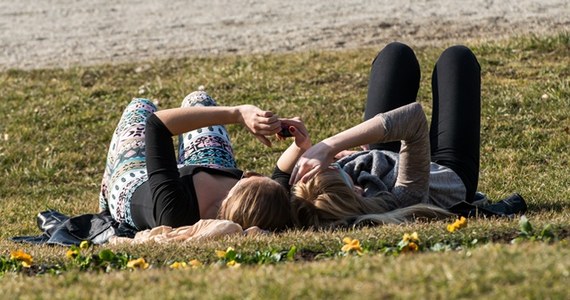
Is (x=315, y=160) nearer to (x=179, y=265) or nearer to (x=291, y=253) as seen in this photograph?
(x=291, y=253)

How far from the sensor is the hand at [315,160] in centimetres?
584

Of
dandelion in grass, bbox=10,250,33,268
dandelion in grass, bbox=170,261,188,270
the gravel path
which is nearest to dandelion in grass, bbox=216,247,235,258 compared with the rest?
dandelion in grass, bbox=170,261,188,270

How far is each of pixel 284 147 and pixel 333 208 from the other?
3.23 meters

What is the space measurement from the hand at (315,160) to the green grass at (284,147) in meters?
0.43

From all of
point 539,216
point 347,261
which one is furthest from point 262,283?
point 539,216

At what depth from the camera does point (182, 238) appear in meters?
5.65

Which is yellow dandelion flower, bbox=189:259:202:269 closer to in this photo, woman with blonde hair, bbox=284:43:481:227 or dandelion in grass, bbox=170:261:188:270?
dandelion in grass, bbox=170:261:188:270

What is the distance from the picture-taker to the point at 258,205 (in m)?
5.80

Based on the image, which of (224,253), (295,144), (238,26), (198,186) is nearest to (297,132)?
(295,144)

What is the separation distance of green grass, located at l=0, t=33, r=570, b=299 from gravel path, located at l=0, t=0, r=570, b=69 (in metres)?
0.90

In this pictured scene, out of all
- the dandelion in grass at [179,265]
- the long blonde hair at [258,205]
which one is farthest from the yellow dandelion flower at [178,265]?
the long blonde hair at [258,205]

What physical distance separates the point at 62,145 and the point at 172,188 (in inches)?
158

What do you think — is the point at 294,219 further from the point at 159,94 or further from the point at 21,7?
the point at 21,7

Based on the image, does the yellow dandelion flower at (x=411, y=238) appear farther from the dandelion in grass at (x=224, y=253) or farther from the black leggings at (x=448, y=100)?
the black leggings at (x=448, y=100)
